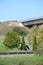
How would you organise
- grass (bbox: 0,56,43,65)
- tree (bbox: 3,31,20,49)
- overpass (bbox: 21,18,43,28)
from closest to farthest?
grass (bbox: 0,56,43,65) < tree (bbox: 3,31,20,49) < overpass (bbox: 21,18,43,28)

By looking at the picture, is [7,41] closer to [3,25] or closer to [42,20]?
[42,20]

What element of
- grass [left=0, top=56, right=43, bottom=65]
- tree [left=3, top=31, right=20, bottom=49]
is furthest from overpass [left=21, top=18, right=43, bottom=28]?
grass [left=0, top=56, right=43, bottom=65]

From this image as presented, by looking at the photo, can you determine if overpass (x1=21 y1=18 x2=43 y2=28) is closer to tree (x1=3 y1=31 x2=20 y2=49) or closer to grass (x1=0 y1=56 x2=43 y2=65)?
tree (x1=3 y1=31 x2=20 y2=49)

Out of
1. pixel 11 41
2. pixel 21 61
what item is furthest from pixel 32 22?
pixel 21 61

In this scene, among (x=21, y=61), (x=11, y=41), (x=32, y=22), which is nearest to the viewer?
(x=21, y=61)

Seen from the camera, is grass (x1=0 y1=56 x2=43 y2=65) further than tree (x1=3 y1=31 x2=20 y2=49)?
No

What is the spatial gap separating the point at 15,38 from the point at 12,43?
46.9 inches

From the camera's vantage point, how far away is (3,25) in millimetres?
120500

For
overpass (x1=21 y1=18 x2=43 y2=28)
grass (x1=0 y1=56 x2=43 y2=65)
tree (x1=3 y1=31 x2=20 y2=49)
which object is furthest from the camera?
overpass (x1=21 y1=18 x2=43 y2=28)

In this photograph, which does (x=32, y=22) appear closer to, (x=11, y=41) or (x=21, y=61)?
(x=11, y=41)

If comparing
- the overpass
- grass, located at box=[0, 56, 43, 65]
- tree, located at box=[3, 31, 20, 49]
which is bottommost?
grass, located at box=[0, 56, 43, 65]

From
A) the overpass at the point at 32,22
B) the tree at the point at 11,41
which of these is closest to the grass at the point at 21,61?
the tree at the point at 11,41

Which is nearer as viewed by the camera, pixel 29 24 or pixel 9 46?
pixel 9 46

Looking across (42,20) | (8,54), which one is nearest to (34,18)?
(42,20)
